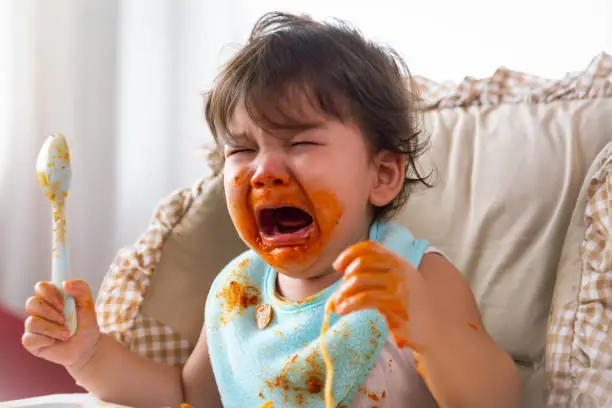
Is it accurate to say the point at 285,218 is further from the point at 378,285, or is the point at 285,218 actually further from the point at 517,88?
the point at 517,88

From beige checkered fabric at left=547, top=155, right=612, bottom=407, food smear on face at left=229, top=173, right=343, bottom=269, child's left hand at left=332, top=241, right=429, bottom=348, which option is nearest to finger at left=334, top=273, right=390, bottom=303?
child's left hand at left=332, top=241, right=429, bottom=348

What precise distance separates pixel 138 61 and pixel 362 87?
109 cm

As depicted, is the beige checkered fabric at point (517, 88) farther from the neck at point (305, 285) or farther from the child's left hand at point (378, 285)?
the child's left hand at point (378, 285)

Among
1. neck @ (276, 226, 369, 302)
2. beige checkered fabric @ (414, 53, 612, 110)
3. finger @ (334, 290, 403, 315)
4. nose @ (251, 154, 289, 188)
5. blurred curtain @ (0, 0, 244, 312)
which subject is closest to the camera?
finger @ (334, 290, 403, 315)

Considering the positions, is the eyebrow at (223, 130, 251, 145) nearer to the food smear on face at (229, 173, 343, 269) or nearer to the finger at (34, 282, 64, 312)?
the food smear on face at (229, 173, 343, 269)

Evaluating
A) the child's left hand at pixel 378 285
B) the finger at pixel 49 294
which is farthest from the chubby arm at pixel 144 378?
the child's left hand at pixel 378 285

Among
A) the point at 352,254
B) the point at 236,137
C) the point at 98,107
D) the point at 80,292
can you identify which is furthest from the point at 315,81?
the point at 98,107

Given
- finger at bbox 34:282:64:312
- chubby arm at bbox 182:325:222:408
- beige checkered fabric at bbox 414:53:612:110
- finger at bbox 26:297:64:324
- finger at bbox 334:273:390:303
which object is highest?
beige checkered fabric at bbox 414:53:612:110

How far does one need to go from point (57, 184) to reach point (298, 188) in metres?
0.25

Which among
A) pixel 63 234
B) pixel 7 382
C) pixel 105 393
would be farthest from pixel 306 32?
pixel 7 382

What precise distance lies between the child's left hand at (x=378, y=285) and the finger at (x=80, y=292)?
0.34m

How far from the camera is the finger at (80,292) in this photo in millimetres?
848

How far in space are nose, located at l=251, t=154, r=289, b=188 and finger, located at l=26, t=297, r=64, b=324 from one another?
0.27 m

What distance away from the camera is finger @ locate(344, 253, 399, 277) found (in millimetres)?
650
